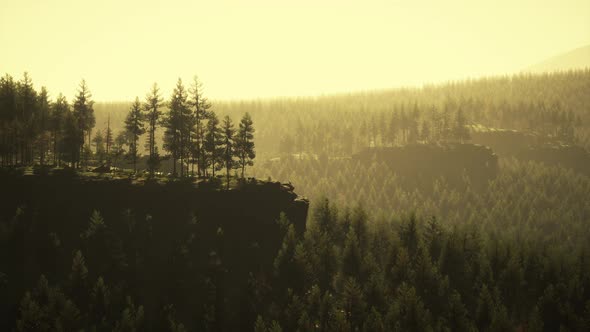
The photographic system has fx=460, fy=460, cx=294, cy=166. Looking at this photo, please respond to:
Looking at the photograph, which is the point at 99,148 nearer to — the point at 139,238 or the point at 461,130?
the point at 139,238

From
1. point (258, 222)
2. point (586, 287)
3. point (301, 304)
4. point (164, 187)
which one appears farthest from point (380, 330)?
point (586, 287)

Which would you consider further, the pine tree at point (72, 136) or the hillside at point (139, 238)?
the pine tree at point (72, 136)

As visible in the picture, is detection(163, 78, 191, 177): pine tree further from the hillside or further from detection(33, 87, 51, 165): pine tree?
detection(33, 87, 51, 165): pine tree

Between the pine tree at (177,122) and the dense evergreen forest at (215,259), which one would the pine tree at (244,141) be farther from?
the pine tree at (177,122)

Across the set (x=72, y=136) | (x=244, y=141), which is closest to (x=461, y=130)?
(x=244, y=141)

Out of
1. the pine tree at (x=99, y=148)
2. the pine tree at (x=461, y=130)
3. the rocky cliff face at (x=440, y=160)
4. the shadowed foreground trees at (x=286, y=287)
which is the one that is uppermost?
the pine tree at (x=461, y=130)

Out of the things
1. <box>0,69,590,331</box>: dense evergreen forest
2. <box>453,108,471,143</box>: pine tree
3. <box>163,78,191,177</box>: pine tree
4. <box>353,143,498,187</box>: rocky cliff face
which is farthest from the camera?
<box>453,108,471,143</box>: pine tree

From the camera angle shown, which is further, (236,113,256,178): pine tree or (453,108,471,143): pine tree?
(453,108,471,143): pine tree

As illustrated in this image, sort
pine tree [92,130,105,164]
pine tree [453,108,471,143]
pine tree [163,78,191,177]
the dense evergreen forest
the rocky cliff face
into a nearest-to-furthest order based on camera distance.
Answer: the dense evergreen forest < pine tree [163,78,191,177] < pine tree [92,130,105,164] < the rocky cliff face < pine tree [453,108,471,143]

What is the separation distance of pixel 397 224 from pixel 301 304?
128ft

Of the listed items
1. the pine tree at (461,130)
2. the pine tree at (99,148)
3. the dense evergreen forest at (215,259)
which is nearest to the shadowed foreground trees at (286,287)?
the dense evergreen forest at (215,259)

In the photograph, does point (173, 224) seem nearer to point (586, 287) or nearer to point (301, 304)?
point (301, 304)

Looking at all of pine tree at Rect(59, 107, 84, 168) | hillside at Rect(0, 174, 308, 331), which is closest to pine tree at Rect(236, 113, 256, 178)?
hillside at Rect(0, 174, 308, 331)

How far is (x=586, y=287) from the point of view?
7438 cm
